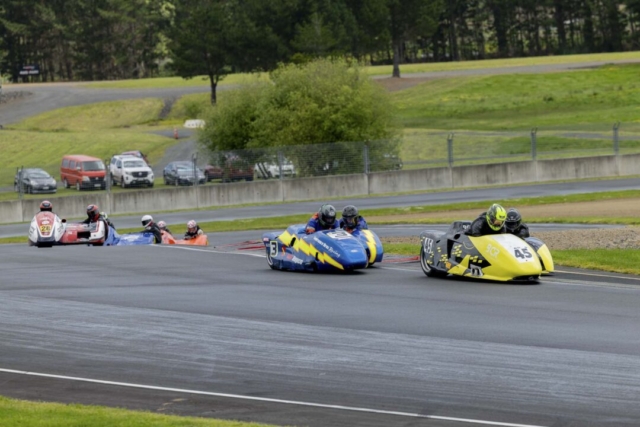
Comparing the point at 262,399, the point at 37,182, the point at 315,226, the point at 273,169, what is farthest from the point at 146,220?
the point at 37,182

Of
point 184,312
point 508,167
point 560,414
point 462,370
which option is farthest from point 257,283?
point 508,167

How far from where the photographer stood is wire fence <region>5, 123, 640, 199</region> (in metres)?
46.1

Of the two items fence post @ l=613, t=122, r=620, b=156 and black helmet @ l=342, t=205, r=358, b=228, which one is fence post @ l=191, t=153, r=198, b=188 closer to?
fence post @ l=613, t=122, r=620, b=156

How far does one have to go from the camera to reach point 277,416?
10.7 metres

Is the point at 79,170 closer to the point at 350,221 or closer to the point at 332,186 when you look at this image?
the point at 332,186

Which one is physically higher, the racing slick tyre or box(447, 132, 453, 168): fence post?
box(447, 132, 453, 168): fence post

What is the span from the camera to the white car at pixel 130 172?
55.0 meters

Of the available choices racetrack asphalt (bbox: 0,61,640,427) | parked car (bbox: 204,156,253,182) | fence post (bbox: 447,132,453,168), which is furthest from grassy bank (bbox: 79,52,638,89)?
racetrack asphalt (bbox: 0,61,640,427)

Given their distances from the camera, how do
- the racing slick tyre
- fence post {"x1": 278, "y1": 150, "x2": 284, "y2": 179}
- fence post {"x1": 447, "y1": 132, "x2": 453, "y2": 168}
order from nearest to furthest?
the racing slick tyre < fence post {"x1": 278, "y1": 150, "x2": 284, "y2": 179} < fence post {"x1": 447, "y1": 132, "x2": 453, "y2": 168}

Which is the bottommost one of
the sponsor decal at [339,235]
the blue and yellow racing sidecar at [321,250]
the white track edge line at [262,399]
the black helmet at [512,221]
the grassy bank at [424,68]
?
the white track edge line at [262,399]

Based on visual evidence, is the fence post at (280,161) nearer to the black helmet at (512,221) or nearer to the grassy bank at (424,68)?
the black helmet at (512,221)

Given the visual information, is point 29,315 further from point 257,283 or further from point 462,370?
point 462,370

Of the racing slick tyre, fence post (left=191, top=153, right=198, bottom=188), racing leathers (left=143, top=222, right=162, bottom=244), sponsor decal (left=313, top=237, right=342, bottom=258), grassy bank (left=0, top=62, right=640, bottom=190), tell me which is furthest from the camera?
grassy bank (left=0, top=62, right=640, bottom=190)

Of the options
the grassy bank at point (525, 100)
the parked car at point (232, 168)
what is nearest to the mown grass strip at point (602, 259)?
the parked car at point (232, 168)
